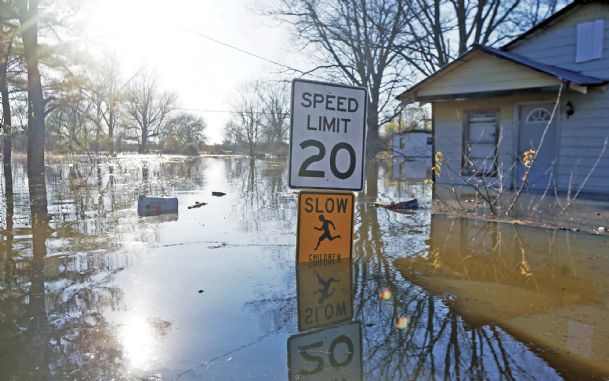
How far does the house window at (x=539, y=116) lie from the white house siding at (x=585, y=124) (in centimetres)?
42

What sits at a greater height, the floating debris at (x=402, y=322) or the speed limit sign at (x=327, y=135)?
the speed limit sign at (x=327, y=135)

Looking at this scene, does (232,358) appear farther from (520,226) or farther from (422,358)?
(520,226)

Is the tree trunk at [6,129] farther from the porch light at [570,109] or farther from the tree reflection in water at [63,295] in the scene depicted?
the porch light at [570,109]

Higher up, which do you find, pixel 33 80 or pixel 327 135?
pixel 33 80

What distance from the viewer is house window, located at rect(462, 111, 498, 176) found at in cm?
1338

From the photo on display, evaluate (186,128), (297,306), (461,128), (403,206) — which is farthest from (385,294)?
A: (186,128)

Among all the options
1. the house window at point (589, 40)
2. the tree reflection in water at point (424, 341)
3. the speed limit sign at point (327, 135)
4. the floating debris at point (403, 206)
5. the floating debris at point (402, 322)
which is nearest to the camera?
the tree reflection in water at point (424, 341)

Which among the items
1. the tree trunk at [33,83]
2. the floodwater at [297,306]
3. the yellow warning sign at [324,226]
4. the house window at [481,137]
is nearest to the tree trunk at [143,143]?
the tree trunk at [33,83]

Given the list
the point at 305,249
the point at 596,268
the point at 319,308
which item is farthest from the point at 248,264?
the point at 596,268

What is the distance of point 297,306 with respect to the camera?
3.94m

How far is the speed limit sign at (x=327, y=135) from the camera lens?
4.58 metres

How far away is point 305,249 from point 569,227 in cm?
469

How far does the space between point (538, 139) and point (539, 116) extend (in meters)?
0.63

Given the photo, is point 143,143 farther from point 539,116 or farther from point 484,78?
point 539,116
